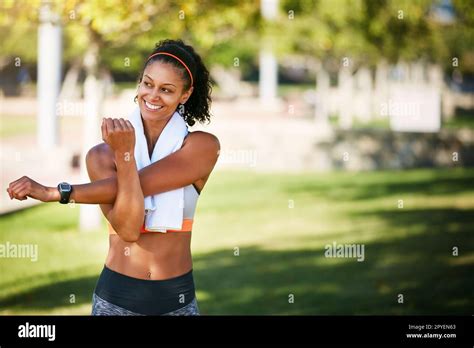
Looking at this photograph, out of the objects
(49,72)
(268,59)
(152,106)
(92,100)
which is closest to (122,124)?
(152,106)

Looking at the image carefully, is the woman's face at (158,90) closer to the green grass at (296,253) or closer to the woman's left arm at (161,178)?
the woman's left arm at (161,178)

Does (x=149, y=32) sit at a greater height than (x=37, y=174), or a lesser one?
greater

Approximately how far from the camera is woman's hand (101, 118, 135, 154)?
3094mm

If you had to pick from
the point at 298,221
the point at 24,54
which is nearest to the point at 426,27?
the point at 298,221

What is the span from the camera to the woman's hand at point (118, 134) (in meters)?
3.09

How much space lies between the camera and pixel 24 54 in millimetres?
51000

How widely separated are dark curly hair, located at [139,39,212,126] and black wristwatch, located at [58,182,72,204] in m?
0.54

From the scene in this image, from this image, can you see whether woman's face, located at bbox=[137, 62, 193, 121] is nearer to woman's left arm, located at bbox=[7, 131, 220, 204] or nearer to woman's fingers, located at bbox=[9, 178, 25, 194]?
woman's left arm, located at bbox=[7, 131, 220, 204]

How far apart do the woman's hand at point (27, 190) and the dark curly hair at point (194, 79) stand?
0.61 meters

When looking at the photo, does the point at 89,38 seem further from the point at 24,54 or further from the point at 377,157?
the point at 24,54

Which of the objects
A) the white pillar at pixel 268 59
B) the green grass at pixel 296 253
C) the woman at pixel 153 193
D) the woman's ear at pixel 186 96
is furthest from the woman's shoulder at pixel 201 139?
the white pillar at pixel 268 59

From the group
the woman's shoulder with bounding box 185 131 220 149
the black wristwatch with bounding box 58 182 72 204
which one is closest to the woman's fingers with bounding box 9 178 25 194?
the black wristwatch with bounding box 58 182 72 204

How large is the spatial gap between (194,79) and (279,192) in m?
11.9
